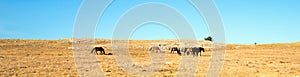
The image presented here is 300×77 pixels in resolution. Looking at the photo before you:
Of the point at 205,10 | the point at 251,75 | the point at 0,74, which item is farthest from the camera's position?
the point at 205,10

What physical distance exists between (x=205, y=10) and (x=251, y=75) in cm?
516

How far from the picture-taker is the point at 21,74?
2448cm

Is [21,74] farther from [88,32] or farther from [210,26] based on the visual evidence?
[210,26]

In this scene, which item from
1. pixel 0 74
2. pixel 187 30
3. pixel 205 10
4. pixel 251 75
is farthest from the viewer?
pixel 187 30

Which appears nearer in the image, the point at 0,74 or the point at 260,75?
the point at 0,74

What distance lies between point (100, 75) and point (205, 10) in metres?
8.11

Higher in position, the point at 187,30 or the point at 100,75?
the point at 187,30

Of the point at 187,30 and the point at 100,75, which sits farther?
the point at 187,30

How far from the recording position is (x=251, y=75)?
2616 centimetres

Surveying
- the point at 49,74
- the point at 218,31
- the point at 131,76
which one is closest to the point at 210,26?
the point at 218,31

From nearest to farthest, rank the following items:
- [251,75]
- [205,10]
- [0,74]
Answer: [0,74]
[251,75]
[205,10]

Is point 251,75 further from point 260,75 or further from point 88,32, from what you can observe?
point 88,32

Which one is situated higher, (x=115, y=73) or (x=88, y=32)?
(x=88, y=32)

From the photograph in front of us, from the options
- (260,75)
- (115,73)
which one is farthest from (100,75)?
(260,75)
